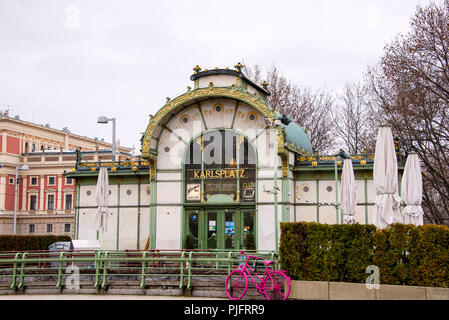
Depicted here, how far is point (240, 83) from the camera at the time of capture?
2978 centimetres

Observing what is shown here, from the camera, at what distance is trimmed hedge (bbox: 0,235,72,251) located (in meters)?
34.9

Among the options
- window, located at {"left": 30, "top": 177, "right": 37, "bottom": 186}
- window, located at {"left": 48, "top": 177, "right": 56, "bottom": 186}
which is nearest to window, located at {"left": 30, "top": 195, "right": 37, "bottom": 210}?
window, located at {"left": 30, "top": 177, "right": 37, "bottom": 186}

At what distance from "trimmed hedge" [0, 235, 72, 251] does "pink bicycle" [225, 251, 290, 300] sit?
21.6 metres

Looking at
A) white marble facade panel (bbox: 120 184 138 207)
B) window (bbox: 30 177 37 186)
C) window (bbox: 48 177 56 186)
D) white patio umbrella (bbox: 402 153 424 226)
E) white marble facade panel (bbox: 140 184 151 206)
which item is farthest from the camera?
window (bbox: 30 177 37 186)

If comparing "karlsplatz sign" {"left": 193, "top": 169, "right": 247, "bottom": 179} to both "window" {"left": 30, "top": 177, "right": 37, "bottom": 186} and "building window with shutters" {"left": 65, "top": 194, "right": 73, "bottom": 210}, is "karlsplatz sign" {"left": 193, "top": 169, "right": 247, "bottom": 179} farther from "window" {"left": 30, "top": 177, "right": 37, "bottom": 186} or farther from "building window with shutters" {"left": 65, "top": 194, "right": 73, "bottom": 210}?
"window" {"left": 30, "top": 177, "right": 37, "bottom": 186}

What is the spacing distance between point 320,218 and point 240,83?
841cm

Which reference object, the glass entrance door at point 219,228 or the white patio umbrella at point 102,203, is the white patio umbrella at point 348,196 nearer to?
the glass entrance door at point 219,228

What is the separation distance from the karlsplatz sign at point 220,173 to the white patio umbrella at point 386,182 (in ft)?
31.4

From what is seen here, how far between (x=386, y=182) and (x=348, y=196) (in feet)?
11.5
